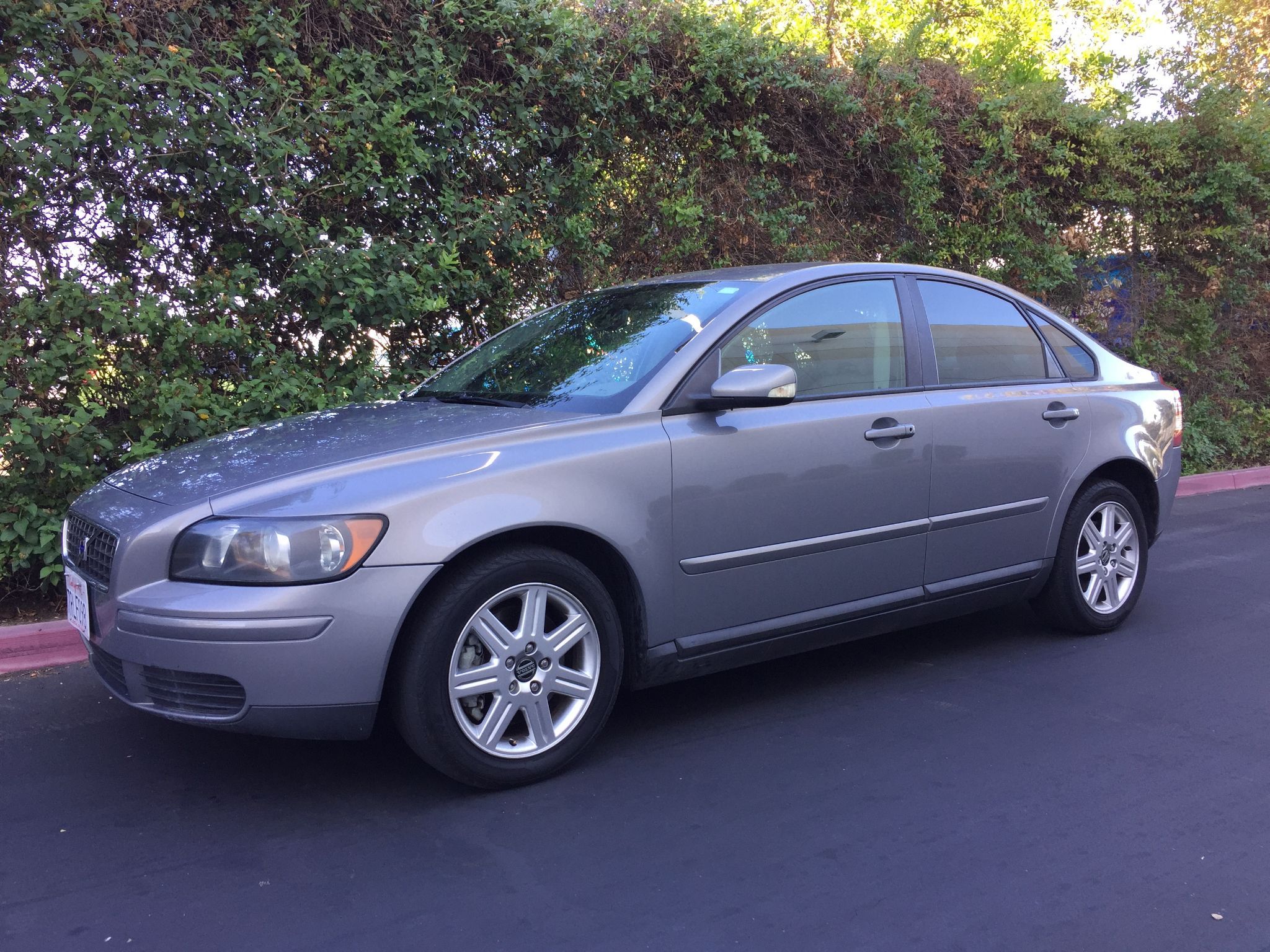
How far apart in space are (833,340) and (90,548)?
269 cm

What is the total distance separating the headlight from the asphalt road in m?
0.75

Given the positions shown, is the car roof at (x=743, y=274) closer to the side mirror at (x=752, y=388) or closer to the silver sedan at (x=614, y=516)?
the silver sedan at (x=614, y=516)

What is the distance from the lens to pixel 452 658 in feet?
10.4

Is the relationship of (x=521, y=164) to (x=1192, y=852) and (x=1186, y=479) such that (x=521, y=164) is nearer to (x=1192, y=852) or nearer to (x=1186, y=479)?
(x=1192, y=852)

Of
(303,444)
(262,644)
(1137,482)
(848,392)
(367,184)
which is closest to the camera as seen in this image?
(262,644)

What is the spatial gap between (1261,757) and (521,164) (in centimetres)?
497

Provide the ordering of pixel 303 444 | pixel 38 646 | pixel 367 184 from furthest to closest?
pixel 367 184 → pixel 38 646 → pixel 303 444

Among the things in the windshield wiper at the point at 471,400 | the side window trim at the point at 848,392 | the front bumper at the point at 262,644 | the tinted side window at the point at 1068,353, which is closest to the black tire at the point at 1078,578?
the tinted side window at the point at 1068,353

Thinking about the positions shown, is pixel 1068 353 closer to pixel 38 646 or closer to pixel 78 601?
pixel 78 601

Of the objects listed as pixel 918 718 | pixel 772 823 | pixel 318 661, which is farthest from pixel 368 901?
pixel 918 718

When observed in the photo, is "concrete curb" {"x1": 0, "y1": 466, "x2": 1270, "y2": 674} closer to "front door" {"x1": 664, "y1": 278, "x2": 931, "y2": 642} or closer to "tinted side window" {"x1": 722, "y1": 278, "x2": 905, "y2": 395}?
"front door" {"x1": 664, "y1": 278, "x2": 931, "y2": 642}

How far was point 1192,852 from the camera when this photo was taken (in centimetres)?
300

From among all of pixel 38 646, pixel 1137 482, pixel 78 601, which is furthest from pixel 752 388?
pixel 38 646

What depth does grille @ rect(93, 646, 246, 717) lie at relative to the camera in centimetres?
304
